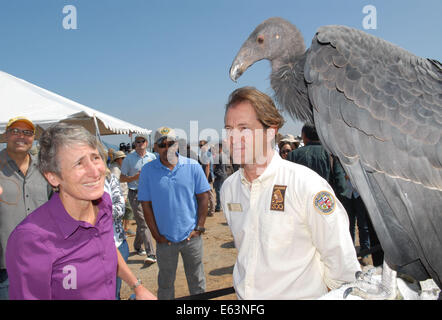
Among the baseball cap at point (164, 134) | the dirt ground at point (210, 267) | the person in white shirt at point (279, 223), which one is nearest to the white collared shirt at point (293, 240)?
the person in white shirt at point (279, 223)

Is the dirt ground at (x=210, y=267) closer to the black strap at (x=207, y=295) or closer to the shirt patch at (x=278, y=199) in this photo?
the black strap at (x=207, y=295)

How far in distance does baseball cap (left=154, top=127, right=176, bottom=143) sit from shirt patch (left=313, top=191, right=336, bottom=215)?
3147 millimetres

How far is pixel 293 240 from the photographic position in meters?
1.84

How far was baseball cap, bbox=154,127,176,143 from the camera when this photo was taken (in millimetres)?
4496

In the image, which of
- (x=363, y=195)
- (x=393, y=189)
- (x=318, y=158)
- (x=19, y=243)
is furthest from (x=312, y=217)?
(x=318, y=158)

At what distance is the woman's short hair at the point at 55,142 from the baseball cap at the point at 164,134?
2.52 meters

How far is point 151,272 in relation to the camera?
6625mm

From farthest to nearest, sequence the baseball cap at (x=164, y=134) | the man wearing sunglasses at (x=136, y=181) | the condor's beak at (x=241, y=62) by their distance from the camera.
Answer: the man wearing sunglasses at (x=136, y=181)
the baseball cap at (x=164, y=134)
the condor's beak at (x=241, y=62)

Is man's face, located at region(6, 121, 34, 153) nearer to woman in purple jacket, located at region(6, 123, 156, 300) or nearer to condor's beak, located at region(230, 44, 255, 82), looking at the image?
woman in purple jacket, located at region(6, 123, 156, 300)

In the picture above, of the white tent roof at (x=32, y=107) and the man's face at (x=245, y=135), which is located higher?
the white tent roof at (x=32, y=107)

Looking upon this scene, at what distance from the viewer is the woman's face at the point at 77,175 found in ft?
6.17

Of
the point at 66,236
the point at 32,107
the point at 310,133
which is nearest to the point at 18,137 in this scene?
the point at 66,236

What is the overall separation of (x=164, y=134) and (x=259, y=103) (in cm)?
285

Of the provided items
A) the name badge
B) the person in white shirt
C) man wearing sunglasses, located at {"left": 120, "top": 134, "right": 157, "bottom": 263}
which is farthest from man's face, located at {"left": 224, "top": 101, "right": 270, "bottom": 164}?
man wearing sunglasses, located at {"left": 120, "top": 134, "right": 157, "bottom": 263}
